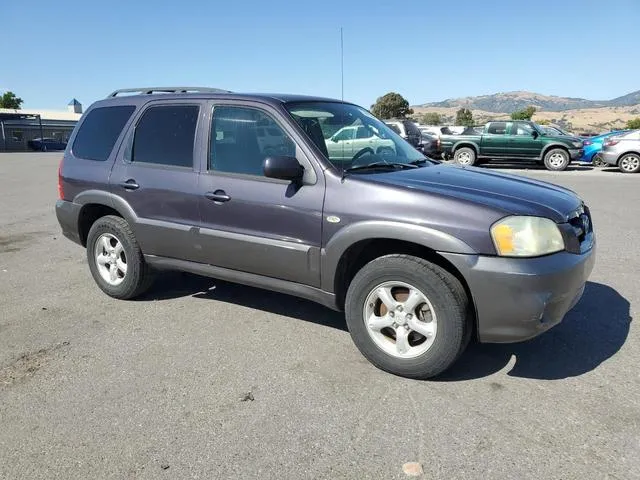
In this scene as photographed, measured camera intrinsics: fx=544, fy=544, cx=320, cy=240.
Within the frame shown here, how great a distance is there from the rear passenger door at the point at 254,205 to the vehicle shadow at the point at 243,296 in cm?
75

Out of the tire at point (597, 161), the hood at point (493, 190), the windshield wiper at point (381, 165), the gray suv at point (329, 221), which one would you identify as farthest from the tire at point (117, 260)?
the tire at point (597, 161)

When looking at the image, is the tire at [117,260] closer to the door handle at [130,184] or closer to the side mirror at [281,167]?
the door handle at [130,184]

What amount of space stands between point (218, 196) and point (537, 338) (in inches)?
104

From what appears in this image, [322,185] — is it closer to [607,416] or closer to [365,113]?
[365,113]

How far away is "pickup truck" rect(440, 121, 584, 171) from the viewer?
62.8ft

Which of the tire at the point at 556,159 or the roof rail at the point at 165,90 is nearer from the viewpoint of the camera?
the roof rail at the point at 165,90

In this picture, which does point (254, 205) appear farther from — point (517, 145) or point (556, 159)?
point (556, 159)

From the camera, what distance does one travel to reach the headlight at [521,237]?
3164 mm

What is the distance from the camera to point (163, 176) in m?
4.54

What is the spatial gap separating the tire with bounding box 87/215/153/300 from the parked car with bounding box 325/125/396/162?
81.0 inches

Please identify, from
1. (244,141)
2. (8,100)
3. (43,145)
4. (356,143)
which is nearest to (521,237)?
(356,143)

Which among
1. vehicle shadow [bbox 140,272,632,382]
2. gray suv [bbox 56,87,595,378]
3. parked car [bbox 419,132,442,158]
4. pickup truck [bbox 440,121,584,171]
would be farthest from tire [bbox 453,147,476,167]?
gray suv [bbox 56,87,595,378]

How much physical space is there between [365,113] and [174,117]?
1714 millimetres

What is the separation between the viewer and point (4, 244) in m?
7.58
